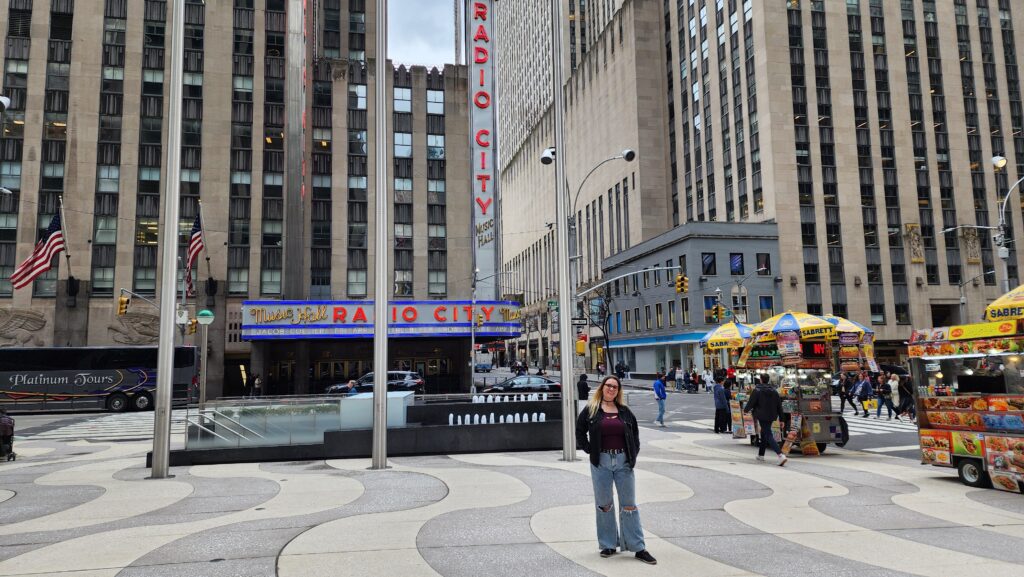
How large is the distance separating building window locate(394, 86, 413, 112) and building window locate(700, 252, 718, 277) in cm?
2862

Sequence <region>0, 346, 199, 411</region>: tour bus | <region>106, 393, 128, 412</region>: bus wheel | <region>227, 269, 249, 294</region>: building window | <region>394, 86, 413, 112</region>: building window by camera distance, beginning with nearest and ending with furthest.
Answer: <region>0, 346, 199, 411</region>: tour bus < <region>106, 393, 128, 412</region>: bus wheel < <region>227, 269, 249, 294</region>: building window < <region>394, 86, 413, 112</region>: building window

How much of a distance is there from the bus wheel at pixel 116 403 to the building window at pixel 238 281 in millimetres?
12714

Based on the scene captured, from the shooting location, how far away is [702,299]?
58094 millimetres

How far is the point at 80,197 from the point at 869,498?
49.2 metres

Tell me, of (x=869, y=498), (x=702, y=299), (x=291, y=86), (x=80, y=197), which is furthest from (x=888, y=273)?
(x=80, y=197)

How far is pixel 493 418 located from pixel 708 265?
148 feet

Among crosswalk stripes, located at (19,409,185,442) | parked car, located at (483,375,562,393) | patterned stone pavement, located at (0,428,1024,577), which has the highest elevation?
parked car, located at (483,375,562,393)

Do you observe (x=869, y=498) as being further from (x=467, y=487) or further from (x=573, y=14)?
(x=573, y=14)

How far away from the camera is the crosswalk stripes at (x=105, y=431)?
2167 cm

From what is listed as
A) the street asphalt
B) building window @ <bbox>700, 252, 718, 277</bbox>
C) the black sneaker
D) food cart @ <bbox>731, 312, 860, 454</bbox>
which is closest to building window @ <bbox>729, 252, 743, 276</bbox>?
building window @ <bbox>700, 252, 718, 277</bbox>

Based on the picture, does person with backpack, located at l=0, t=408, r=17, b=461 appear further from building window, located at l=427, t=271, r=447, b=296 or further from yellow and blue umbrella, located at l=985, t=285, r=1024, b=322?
building window, located at l=427, t=271, r=447, b=296

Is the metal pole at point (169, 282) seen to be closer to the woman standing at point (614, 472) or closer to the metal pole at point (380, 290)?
the metal pole at point (380, 290)

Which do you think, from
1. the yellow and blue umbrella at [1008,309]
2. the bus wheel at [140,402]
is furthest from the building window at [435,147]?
the yellow and blue umbrella at [1008,309]

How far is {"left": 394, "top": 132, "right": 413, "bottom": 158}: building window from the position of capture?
159ft
